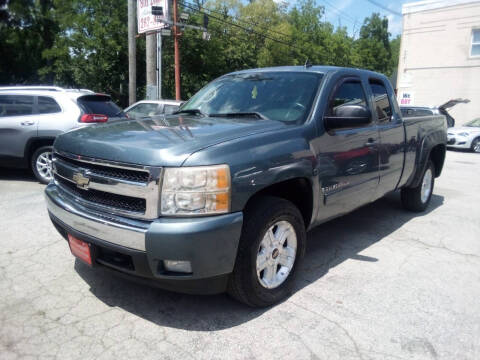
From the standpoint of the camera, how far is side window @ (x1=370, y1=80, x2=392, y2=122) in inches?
176

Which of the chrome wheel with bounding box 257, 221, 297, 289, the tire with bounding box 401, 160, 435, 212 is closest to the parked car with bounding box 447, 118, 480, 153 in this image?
the tire with bounding box 401, 160, 435, 212

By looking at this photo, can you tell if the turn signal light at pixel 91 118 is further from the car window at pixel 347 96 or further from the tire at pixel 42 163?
the car window at pixel 347 96

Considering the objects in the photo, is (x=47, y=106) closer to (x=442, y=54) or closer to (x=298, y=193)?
(x=298, y=193)

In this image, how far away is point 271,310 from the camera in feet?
9.99

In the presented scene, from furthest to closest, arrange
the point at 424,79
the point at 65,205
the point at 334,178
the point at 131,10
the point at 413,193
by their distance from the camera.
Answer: the point at 424,79 < the point at 131,10 < the point at 413,193 < the point at 334,178 < the point at 65,205

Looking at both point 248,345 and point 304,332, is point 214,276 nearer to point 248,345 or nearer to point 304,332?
point 248,345

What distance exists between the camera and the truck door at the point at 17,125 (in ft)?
22.2

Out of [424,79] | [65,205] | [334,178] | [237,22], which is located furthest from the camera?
[237,22]

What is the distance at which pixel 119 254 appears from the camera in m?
2.72

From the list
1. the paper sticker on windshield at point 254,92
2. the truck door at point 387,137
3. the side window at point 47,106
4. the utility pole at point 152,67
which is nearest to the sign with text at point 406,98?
the utility pole at point 152,67

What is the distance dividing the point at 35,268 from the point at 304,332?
246 cm

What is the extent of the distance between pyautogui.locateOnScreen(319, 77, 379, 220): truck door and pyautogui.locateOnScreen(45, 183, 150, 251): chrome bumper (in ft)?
5.25

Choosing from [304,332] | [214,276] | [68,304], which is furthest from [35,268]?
[304,332]

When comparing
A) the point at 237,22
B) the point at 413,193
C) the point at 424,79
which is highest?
the point at 237,22
